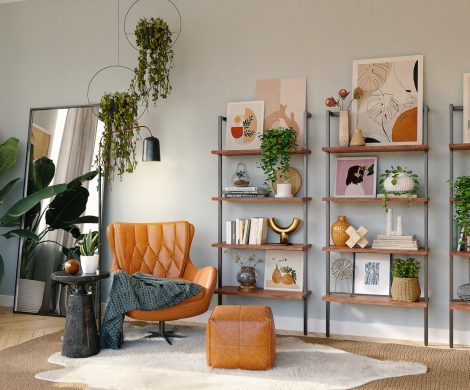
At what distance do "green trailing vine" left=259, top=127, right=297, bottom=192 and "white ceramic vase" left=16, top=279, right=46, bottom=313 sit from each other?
249 centimetres

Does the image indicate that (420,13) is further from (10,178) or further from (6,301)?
(6,301)

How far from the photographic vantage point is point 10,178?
6.09 m

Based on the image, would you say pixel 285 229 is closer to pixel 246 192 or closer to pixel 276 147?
pixel 246 192

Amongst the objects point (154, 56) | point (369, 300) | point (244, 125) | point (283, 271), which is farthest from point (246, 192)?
point (154, 56)

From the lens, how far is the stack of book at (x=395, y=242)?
460cm

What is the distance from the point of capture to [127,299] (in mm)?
4289

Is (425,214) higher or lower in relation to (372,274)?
higher

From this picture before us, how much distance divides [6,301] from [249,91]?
3.19 m

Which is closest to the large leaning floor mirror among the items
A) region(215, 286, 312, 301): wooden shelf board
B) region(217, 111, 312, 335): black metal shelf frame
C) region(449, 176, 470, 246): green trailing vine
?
region(217, 111, 312, 335): black metal shelf frame

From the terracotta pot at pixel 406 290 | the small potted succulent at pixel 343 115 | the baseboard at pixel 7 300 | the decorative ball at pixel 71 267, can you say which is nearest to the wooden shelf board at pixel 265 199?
the small potted succulent at pixel 343 115

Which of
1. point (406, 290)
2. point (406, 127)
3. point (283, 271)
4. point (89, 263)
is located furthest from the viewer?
point (283, 271)

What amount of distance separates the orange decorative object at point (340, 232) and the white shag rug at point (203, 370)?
0.86m

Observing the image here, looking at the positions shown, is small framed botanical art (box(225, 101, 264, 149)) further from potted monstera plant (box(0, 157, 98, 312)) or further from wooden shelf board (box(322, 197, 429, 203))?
potted monstera plant (box(0, 157, 98, 312))

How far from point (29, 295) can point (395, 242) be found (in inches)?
135
